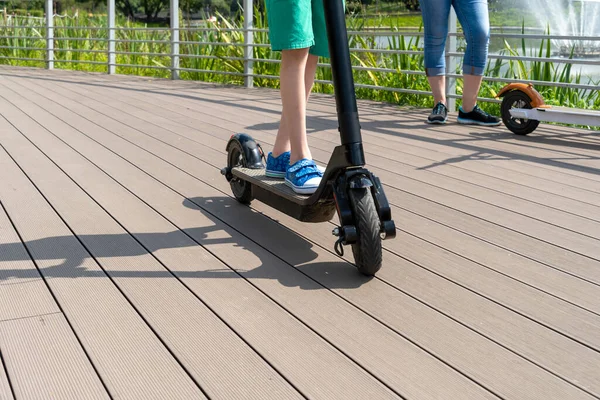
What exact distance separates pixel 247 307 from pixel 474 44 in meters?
3.40

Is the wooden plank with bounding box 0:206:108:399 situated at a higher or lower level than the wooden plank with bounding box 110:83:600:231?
lower

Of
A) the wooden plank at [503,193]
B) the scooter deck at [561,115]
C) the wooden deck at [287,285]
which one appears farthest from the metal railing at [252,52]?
the wooden plank at [503,193]

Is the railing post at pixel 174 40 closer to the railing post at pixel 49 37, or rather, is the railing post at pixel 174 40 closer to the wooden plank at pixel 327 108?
the wooden plank at pixel 327 108

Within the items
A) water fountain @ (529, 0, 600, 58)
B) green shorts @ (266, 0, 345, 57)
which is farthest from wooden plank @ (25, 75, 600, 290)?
water fountain @ (529, 0, 600, 58)

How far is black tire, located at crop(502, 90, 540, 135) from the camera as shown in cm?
461

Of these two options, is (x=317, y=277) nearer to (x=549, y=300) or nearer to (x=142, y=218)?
(x=549, y=300)

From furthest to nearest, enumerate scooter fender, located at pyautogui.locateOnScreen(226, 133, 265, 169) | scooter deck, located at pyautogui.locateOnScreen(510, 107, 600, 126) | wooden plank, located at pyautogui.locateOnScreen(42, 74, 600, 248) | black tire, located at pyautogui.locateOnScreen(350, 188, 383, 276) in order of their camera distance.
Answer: scooter deck, located at pyautogui.locateOnScreen(510, 107, 600, 126) < scooter fender, located at pyautogui.locateOnScreen(226, 133, 265, 169) < wooden plank, located at pyautogui.locateOnScreen(42, 74, 600, 248) < black tire, located at pyautogui.locateOnScreen(350, 188, 383, 276)

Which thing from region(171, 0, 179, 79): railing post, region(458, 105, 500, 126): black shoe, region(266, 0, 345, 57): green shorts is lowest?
region(458, 105, 500, 126): black shoe

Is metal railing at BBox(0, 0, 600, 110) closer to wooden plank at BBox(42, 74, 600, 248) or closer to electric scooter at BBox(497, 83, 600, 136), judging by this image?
Result: electric scooter at BBox(497, 83, 600, 136)

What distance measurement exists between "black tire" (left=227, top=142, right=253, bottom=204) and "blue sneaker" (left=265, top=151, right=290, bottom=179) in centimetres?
17

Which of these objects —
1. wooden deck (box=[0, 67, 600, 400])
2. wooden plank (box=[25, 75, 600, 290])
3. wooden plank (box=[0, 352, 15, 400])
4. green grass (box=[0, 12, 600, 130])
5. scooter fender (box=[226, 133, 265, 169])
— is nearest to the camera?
wooden plank (box=[0, 352, 15, 400])

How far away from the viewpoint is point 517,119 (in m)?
4.70

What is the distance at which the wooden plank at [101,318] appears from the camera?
5.16 feet

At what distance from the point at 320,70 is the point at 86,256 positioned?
5.39 metres
